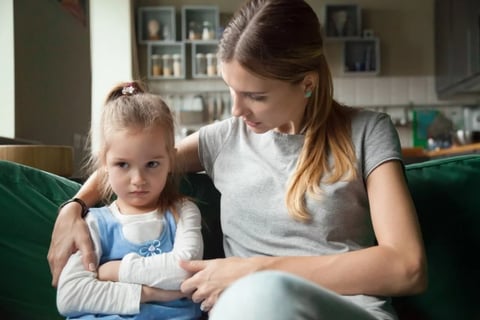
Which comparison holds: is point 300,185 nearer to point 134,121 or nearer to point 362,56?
point 134,121

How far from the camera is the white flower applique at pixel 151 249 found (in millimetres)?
1113

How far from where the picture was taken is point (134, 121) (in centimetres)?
113

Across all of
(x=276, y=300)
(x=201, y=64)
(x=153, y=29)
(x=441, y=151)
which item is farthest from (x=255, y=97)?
(x=153, y=29)

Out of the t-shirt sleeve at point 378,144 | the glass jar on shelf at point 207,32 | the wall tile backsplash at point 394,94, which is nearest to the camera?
the t-shirt sleeve at point 378,144

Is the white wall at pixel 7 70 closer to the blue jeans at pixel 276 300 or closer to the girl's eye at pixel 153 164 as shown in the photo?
the girl's eye at pixel 153 164

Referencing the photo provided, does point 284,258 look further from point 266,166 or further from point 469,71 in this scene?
point 469,71

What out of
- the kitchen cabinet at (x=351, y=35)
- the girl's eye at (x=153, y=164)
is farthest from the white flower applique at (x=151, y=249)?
the kitchen cabinet at (x=351, y=35)

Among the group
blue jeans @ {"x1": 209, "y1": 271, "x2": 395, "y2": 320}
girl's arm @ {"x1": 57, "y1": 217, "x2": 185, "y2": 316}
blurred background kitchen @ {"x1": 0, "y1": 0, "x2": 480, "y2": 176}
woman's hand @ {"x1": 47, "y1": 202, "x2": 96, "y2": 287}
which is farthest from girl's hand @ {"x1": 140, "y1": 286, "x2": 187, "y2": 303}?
blurred background kitchen @ {"x1": 0, "y1": 0, "x2": 480, "y2": 176}

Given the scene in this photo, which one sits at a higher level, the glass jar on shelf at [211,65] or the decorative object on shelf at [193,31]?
the decorative object on shelf at [193,31]

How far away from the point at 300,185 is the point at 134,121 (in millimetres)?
363

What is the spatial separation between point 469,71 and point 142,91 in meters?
3.54

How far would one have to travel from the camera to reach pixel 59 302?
3.41ft

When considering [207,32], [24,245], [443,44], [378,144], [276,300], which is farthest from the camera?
[207,32]

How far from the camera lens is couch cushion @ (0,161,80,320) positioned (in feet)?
3.86
